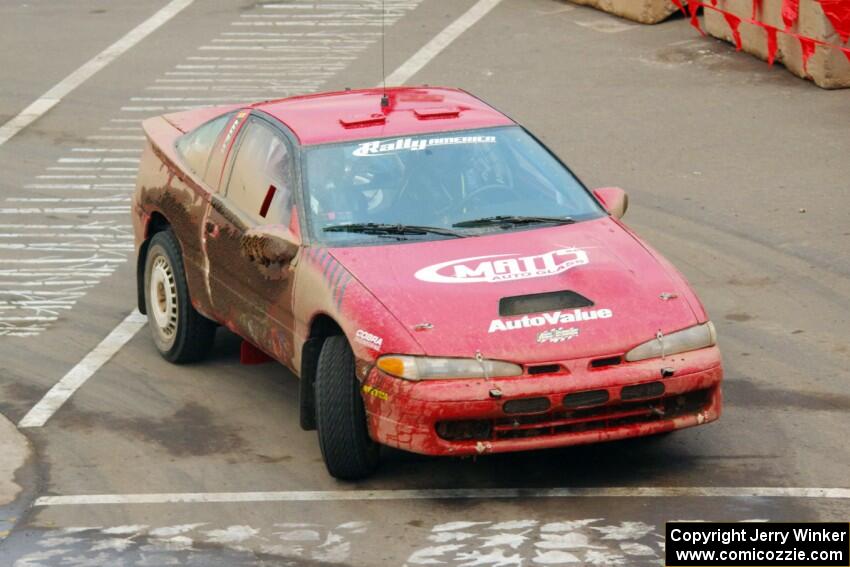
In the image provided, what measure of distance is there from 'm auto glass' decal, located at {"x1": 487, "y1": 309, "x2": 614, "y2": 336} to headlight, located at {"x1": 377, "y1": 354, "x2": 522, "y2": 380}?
214 millimetres

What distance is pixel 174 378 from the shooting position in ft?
34.0

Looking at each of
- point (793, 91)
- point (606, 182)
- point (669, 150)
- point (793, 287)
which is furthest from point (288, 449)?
point (793, 91)

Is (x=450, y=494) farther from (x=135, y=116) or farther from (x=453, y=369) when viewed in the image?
(x=135, y=116)

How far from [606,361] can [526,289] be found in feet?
1.92

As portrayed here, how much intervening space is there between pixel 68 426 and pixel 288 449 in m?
1.32

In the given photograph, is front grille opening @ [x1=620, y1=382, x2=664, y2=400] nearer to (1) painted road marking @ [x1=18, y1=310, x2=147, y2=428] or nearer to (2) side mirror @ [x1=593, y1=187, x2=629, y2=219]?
(2) side mirror @ [x1=593, y1=187, x2=629, y2=219]

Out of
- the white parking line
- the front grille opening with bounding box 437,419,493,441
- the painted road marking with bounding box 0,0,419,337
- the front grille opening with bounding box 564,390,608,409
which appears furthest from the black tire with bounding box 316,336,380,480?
the white parking line

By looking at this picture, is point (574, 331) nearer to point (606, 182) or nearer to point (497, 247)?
point (497, 247)

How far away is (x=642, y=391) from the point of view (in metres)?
7.96

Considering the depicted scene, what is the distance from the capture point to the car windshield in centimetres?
899

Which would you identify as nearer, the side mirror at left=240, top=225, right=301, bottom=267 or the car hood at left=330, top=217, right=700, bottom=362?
the car hood at left=330, top=217, right=700, bottom=362

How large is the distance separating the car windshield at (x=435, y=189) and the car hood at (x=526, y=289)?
183mm
